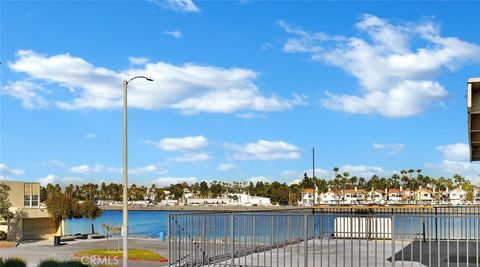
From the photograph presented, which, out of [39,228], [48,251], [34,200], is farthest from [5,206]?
[48,251]

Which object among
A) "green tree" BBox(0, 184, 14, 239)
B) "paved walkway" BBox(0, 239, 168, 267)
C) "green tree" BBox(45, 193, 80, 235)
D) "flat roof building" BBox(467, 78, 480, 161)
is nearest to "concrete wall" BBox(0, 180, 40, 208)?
"green tree" BBox(45, 193, 80, 235)

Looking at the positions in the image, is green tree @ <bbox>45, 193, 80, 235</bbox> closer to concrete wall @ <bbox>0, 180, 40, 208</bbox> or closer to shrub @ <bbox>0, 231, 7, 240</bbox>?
concrete wall @ <bbox>0, 180, 40, 208</bbox>

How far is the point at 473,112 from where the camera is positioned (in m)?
20.7

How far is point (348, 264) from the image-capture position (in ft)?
79.2

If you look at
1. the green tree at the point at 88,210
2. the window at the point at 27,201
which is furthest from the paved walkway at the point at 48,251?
the window at the point at 27,201

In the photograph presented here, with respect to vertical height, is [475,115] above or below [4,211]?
above

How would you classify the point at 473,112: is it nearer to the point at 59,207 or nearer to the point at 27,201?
the point at 59,207

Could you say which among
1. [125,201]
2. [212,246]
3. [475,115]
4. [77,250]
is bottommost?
[77,250]

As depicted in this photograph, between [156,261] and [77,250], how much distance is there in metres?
13.7

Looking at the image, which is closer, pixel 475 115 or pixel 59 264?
pixel 475 115

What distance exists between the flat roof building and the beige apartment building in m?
53.8

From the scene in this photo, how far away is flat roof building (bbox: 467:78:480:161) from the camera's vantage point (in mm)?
19938

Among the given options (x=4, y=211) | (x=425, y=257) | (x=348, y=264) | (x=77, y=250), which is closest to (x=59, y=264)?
(x=348, y=264)

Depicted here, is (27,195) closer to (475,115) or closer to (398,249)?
(398,249)
